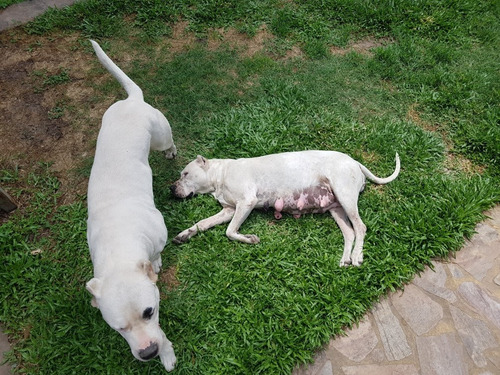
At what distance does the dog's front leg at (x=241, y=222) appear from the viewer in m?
3.98

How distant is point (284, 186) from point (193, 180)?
3.41 feet

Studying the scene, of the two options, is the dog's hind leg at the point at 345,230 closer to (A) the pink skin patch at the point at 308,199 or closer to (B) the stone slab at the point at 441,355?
(A) the pink skin patch at the point at 308,199

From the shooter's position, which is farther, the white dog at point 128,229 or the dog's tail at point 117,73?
the dog's tail at point 117,73

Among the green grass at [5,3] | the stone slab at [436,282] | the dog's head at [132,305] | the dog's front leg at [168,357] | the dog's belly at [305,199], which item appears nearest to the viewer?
the dog's head at [132,305]

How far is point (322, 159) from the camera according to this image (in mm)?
4156

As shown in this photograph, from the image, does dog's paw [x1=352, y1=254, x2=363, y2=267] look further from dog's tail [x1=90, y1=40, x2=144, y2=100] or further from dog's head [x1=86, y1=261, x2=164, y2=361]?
dog's tail [x1=90, y1=40, x2=144, y2=100]

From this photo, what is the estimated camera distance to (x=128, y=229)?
2969mm

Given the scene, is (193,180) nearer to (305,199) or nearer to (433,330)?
(305,199)

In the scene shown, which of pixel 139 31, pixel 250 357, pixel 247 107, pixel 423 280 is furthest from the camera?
pixel 139 31

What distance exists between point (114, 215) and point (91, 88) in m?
3.21

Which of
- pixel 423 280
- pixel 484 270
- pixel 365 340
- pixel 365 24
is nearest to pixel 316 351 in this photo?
pixel 365 340

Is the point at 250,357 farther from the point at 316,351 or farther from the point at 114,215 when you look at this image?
the point at 114,215

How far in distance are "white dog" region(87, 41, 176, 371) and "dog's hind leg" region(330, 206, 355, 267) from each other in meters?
1.88

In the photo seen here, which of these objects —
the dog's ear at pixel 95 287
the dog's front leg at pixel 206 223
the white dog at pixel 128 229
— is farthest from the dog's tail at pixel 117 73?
the dog's ear at pixel 95 287
